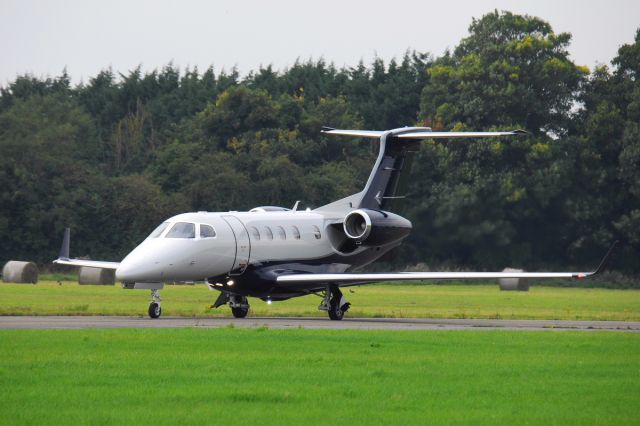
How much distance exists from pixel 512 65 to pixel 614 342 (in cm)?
4592

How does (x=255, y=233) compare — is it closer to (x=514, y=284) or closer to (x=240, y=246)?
(x=240, y=246)

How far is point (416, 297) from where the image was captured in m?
46.2

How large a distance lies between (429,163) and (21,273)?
2279 centimetres

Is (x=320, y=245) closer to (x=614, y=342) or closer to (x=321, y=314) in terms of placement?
(x=321, y=314)

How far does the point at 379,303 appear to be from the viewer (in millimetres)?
41625

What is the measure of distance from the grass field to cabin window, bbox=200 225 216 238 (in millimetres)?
2558

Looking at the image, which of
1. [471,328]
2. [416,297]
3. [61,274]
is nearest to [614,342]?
[471,328]

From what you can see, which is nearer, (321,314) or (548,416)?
(548,416)

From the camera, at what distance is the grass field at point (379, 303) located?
34.3m

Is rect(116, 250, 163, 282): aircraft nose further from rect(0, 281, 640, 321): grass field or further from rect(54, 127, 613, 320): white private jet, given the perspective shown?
rect(0, 281, 640, 321): grass field

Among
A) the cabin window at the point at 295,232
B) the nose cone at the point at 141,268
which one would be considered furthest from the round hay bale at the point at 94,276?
the nose cone at the point at 141,268

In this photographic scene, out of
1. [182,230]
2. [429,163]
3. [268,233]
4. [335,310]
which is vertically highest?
[429,163]

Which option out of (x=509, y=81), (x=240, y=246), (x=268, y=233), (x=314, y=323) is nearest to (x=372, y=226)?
(x=268, y=233)

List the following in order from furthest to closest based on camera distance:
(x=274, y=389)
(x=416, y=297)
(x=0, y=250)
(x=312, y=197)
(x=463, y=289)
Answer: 1. (x=312, y=197)
2. (x=0, y=250)
3. (x=463, y=289)
4. (x=416, y=297)
5. (x=274, y=389)
